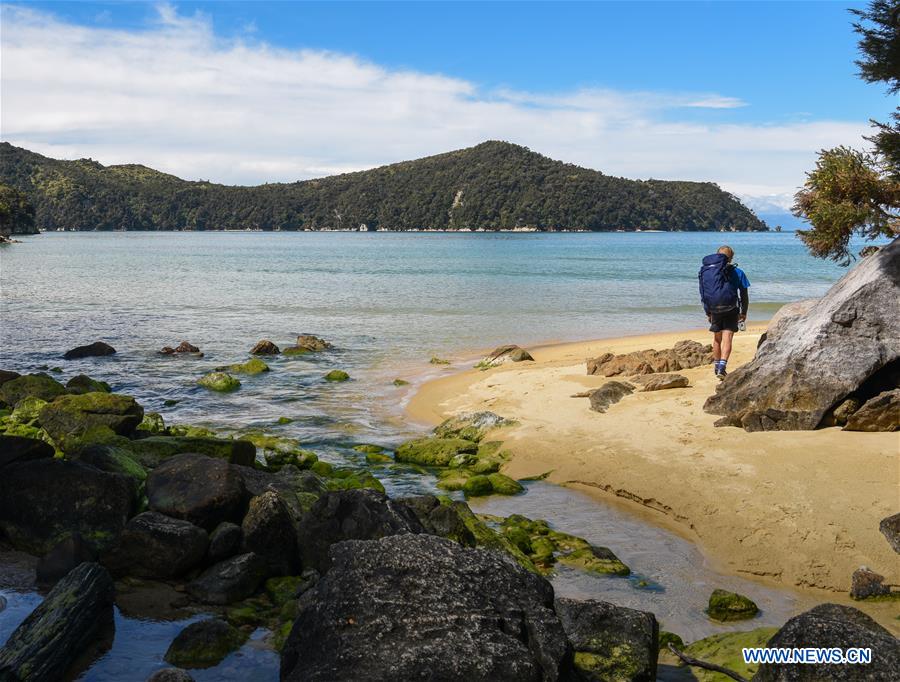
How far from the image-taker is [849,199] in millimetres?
20641

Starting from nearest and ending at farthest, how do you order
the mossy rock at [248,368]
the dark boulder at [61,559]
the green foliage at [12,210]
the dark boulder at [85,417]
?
the dark boulder at [61,559] < the dark boulder at [85,417] < the mossy rock at [248,368] < the green foliage at [12,210]

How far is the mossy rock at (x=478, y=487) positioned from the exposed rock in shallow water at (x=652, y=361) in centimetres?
634

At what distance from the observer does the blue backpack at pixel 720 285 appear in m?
14.0

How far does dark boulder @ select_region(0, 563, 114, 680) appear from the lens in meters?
5.46

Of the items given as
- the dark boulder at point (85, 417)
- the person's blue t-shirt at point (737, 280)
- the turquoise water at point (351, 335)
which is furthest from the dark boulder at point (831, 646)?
the person's blue t-shirt at point (737, 280)

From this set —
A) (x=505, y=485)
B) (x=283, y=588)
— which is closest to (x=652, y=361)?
(x=505, y=485)

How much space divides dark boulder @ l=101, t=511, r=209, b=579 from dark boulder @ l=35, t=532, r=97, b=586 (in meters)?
0.23

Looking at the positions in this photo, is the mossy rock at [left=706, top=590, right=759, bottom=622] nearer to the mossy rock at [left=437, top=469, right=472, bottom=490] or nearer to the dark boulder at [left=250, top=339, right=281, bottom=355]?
the mossy rock at [left=437, top=469, right=472, bottom=490]

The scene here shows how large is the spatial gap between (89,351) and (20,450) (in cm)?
1471

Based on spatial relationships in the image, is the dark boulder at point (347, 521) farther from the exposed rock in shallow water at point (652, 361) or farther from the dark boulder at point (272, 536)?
the exposed rock in shallow water at point (652, 361)

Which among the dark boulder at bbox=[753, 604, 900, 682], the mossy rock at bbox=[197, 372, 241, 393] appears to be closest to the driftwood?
the dark boulder at bbox=[753, 604, 900, 682]

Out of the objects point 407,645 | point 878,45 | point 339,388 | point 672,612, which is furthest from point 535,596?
point 878,45

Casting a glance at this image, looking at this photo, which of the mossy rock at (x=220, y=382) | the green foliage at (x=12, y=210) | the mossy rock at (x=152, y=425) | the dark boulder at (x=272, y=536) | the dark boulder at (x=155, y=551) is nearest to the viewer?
the dark boulder at (x=155, y=551)

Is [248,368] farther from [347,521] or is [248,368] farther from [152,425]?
[347,521]
